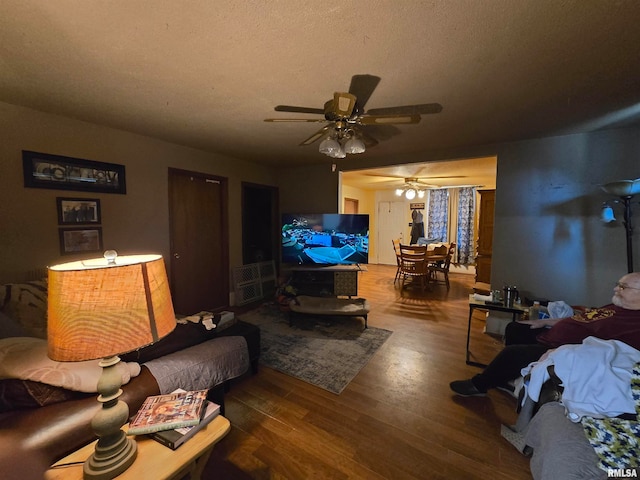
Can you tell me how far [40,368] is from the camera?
110 cm

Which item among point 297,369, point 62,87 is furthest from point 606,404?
point 62,87

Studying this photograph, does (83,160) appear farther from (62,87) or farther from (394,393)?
(394,393)

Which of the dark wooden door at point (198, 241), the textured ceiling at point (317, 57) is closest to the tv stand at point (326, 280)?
the dark wooden door at point (198, 241)

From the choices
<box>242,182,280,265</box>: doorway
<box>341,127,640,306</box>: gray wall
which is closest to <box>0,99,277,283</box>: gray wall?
<box>242,182,280,265</box>: doorway

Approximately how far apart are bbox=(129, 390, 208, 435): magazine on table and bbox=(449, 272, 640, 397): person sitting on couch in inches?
77.8

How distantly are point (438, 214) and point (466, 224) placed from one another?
74 centimetres

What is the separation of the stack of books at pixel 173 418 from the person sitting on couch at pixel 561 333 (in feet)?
6.40

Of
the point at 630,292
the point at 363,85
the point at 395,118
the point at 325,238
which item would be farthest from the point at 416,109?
the point at 325,238

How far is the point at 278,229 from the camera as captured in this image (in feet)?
16.7

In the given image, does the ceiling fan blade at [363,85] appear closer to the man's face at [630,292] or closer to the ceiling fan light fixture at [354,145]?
the ceiling fan light fixture at [354,145]

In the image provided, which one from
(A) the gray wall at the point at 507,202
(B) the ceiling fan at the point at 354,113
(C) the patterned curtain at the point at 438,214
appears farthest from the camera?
(C) the patterned curtain at the point at 438,214

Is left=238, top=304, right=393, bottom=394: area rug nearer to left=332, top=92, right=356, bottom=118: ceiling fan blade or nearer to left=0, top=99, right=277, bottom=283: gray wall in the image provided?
left=0, top=99, right=277, bottom=283: gray wall

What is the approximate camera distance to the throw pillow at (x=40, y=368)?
108 cm

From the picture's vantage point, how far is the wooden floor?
4.83ft
